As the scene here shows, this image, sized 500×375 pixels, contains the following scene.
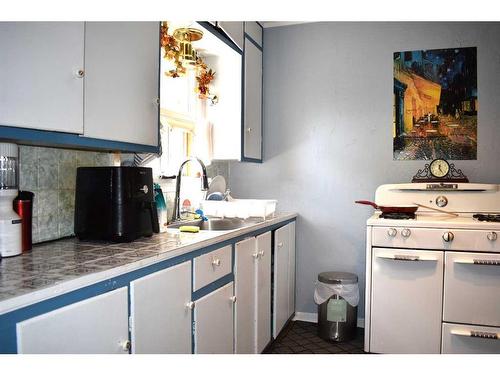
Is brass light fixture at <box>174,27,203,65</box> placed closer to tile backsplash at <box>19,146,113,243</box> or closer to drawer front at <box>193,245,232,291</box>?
tile backsplash at <box>19,146,113,243</box>

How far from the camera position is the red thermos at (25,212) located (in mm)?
1387

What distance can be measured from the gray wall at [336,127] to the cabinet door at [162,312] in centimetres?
188

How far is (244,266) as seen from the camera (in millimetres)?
2180

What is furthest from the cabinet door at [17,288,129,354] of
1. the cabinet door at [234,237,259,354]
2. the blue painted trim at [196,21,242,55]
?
the blue painted trim at [196,21,242,55]

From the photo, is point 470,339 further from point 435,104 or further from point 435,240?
point 435,104

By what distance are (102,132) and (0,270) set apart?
2.00 feet

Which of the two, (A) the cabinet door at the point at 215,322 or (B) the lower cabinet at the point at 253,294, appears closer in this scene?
(A) the cabinet door at the point at 215,322

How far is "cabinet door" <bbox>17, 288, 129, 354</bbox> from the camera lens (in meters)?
0.92

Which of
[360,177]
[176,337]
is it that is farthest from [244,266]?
[360,177]

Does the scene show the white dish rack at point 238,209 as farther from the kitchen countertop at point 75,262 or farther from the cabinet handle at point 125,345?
the cabinet handle at point 125,345

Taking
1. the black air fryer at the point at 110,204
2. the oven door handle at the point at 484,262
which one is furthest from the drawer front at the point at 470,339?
the black air fryer at the point at 110,204

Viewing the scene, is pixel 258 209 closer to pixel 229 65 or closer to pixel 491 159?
pixel 229 65

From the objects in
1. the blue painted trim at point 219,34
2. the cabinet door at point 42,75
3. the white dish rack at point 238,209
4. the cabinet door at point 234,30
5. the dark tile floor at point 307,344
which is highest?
the cabinet door at point 234,30

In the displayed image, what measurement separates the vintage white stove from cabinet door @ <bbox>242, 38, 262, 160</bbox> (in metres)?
1.10
